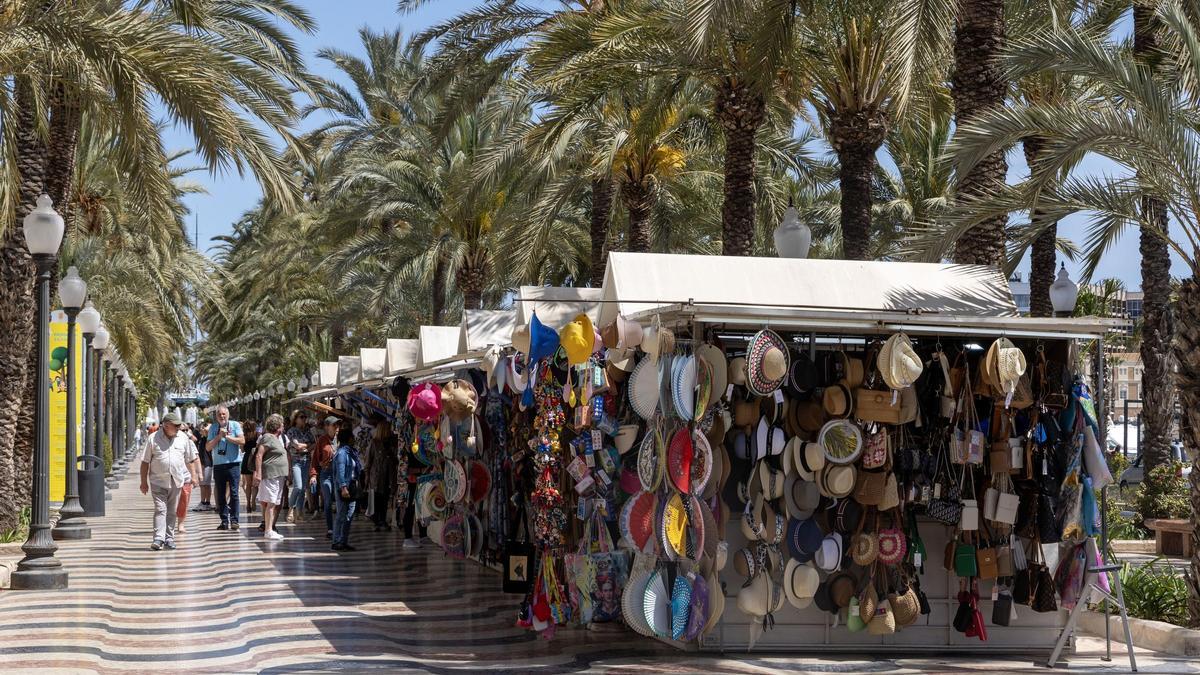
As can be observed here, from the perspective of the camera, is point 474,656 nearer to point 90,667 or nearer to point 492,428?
point 90,667

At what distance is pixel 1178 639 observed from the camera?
31.1 ft

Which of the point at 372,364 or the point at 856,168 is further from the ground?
the point at 856,168

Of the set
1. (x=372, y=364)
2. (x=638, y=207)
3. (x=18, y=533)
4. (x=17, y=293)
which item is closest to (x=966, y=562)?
(x=17, y=293)

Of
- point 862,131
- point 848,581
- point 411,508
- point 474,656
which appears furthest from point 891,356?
point 411,508

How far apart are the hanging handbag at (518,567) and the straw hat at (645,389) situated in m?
2.13

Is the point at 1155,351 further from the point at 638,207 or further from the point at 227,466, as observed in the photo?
the point at 227,466

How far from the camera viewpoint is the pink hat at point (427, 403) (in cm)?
1378

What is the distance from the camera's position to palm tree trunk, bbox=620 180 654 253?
21.1 metres

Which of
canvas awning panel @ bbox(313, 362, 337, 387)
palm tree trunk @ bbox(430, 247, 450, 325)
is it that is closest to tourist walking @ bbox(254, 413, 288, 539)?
canvas awning panel @ bbox(313, 362, 337, 387)

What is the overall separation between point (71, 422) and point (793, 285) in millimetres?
8505

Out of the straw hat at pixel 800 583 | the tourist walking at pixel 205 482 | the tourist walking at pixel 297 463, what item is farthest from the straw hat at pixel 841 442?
the tourist walking at pixel 205 482

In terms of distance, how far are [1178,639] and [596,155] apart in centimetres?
1246

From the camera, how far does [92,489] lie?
21875mm

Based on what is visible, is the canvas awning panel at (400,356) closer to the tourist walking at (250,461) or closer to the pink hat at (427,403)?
the tourist walking at (250,461)
